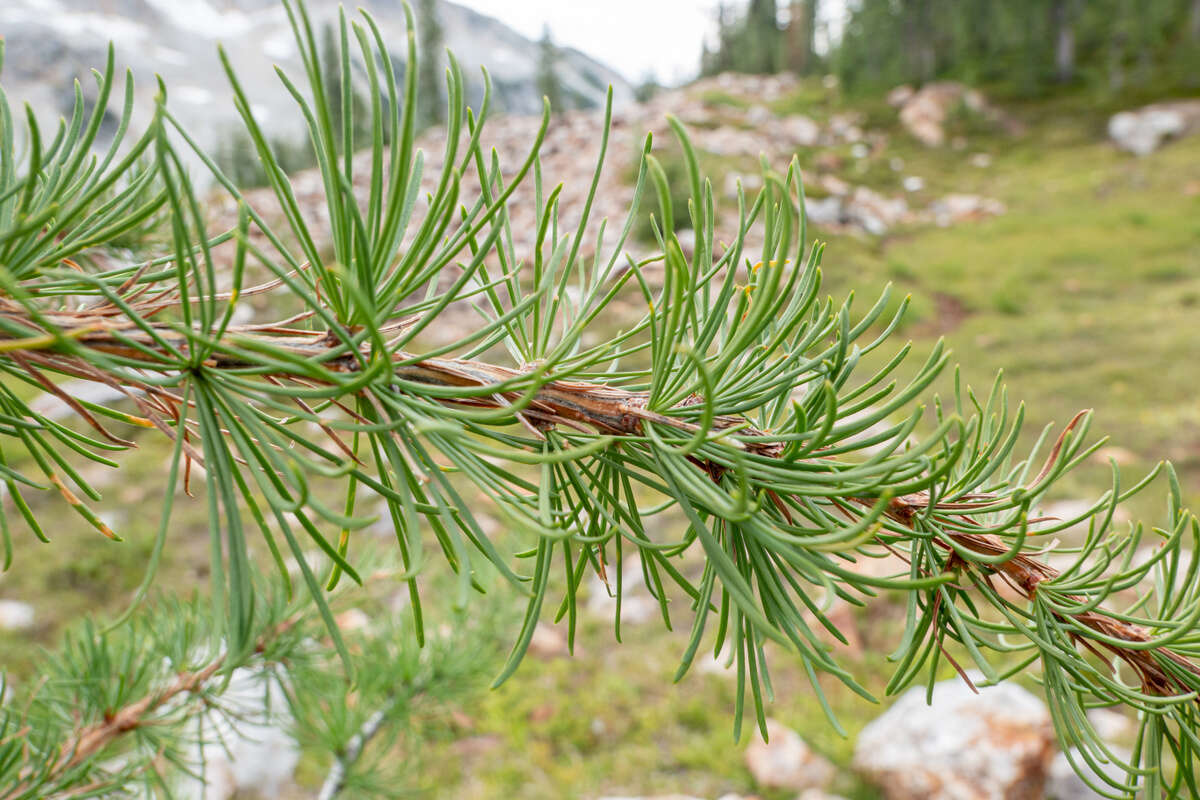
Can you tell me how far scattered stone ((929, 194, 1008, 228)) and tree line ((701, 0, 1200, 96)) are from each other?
480 centimetres

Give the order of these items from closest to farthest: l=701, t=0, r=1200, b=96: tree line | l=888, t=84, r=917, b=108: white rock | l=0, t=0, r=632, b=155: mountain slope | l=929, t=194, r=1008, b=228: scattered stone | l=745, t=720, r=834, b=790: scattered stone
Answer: l=745, t=720, r=834, b=790: scattered stone → l=929, t=194, r=1008, b=228: scattered stone → l=701, t=0, r=1200, b=96: tree line → l=888, t=84, r=917, b=108: white rock → l=0, t=0, r=632, b=155: mountain slope

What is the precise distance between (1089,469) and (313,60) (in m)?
3.01

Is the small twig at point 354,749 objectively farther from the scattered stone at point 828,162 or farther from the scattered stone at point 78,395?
the scattered stone at point 828,162

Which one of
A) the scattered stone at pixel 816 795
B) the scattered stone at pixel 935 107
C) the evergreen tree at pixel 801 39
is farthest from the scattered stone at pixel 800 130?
the scattered stone at pixel 816 795

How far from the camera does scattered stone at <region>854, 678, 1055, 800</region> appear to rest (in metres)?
1.23

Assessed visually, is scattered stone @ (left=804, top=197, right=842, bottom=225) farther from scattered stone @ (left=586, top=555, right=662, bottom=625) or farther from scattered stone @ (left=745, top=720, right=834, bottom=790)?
scattered stone @ (left=745, top=720, right=834, bottom=790)

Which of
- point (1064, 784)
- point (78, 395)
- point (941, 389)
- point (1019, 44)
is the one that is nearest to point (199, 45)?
point (1019, 44)

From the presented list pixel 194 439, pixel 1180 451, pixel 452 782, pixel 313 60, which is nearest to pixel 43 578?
pixel 452 782

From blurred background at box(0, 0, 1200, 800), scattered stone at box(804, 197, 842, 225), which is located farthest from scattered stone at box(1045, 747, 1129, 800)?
scattered stone at box(804, 197, 842, 225)

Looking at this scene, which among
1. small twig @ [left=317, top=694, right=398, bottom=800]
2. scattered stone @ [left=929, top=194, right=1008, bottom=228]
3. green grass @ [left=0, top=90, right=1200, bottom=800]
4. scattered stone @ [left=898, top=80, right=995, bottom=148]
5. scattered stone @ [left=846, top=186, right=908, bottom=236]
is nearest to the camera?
small twig @ [left=317, top=694, right=398, bottom=800]

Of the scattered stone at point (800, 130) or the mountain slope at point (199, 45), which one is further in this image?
the mountain slope at point (199, 45)

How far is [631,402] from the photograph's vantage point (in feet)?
0.81

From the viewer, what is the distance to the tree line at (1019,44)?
1020cm

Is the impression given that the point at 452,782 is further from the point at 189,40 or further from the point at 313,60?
the point at 189,40
